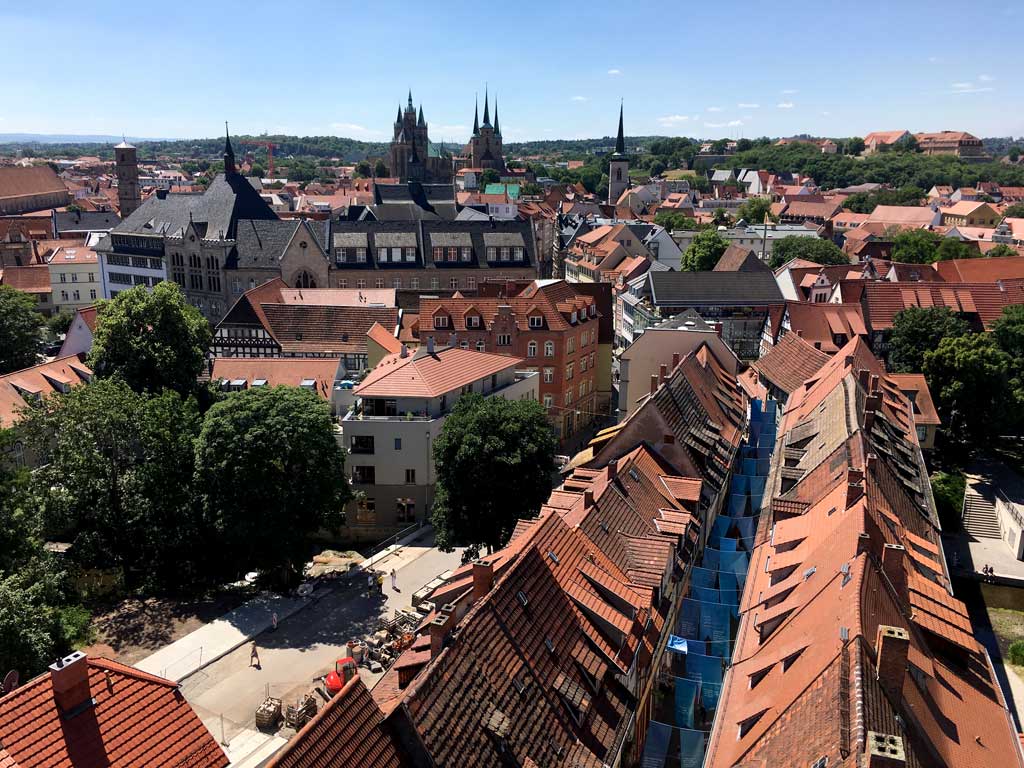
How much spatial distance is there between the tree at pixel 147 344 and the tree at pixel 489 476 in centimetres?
2758

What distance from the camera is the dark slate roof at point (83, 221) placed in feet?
475

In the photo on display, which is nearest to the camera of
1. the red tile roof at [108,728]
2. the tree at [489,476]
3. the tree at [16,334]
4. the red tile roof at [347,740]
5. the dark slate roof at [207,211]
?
the red tile roof at [347,740]

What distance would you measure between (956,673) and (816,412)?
2132 centimetres

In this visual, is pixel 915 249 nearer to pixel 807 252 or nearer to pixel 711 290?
pixel 807 252

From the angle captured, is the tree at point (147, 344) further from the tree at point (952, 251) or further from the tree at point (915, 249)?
the tree at point (952, 251)

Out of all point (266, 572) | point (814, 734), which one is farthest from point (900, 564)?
point (266, 572)

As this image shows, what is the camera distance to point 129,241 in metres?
98.6

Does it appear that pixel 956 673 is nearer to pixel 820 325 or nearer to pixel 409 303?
pixel 820 325

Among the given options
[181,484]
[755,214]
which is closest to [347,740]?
[181,484]

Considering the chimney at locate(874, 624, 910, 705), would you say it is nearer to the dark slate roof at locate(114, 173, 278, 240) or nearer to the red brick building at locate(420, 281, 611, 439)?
the red brick building at locate(420, 281, 611, 439)

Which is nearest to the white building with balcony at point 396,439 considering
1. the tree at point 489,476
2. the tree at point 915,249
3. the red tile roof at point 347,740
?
the tree at point 489,476

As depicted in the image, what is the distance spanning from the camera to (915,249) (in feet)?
364

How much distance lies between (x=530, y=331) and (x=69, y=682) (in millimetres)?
45882

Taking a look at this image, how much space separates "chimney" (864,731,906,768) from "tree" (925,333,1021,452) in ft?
165
